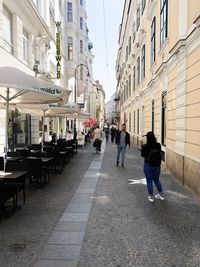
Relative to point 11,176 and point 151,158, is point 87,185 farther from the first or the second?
point 11,176

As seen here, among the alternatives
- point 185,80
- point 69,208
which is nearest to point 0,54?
point 185,80

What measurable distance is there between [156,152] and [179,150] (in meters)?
3.12

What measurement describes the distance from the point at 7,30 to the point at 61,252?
12610 mm

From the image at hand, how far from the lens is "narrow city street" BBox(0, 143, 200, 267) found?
4051 mm

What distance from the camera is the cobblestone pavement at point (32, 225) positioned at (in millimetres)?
4136

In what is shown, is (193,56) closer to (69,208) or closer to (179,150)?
(179,150)

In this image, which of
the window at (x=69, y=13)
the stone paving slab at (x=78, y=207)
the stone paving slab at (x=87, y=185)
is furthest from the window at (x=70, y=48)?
the stone paving slab at (x=78, y=207)

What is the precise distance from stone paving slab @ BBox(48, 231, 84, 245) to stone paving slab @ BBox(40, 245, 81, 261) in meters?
0.15

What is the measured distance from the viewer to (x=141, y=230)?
515 centimetres

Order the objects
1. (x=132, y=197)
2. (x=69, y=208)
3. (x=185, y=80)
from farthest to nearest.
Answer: (x=185, y=80)
(x=132, y=197)
(x=69, y=208)

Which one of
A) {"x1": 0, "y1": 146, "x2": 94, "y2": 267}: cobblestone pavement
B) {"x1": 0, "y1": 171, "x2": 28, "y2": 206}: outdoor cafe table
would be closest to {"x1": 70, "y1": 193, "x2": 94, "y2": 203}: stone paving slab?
{"x1": 0, "y1": 146, "x2": 94, "y2": 267}: cobblestone pavement

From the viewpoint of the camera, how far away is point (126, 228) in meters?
5.25

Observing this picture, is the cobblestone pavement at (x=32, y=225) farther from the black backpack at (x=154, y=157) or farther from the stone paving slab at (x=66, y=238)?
the black backpack at (x=154, y=157)

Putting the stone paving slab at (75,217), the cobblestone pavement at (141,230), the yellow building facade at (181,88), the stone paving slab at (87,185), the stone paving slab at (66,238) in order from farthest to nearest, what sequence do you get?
the stone paving slab at (87,185), the yellow building facade at (181,88), the stone paving slab at (75,217), the stone paving slab at (66,238), the cobblestone pavement at (141,230)
